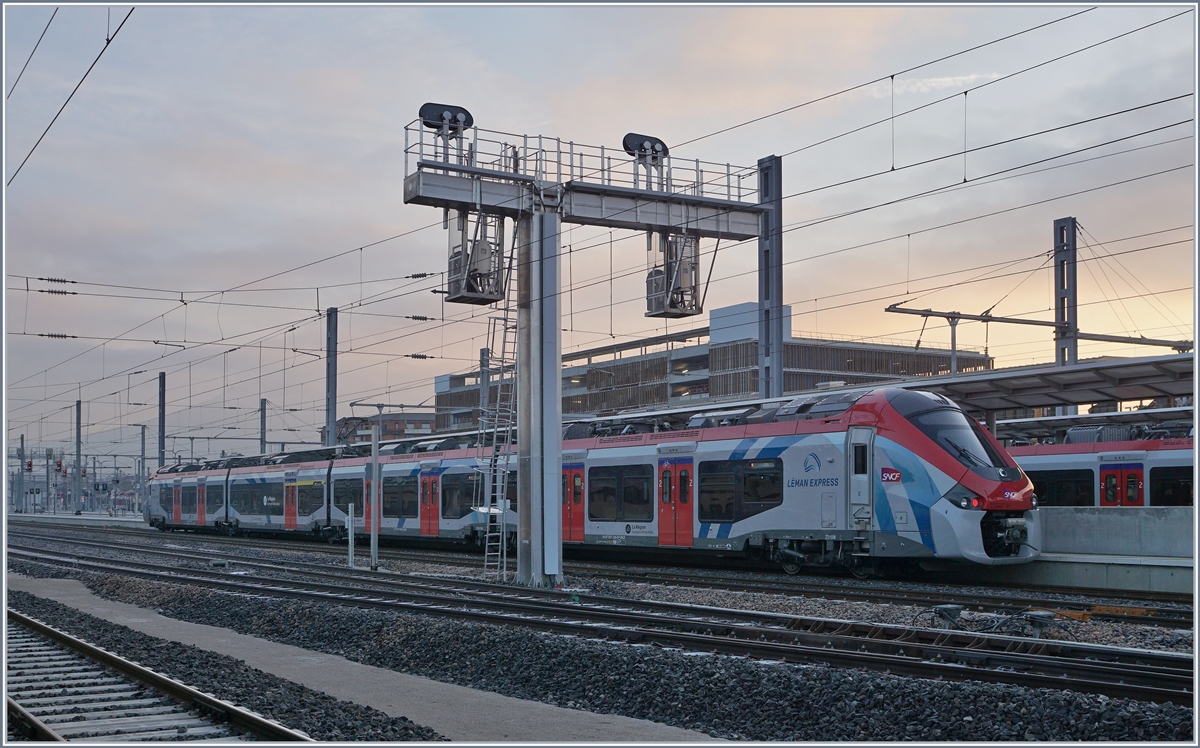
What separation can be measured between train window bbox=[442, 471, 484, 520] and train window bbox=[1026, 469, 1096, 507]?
542 inches

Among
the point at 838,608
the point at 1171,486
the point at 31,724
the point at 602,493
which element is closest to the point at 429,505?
the point at 602,493

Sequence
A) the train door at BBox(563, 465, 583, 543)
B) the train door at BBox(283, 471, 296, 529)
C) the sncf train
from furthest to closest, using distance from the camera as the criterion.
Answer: the train door at BBox(283, 471, 296, 529)
the train door at BBox(563, 465, 583, 543)
the sncf train

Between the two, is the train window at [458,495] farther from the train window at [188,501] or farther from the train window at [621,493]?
the train window at [188,501]

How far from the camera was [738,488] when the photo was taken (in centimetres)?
2223

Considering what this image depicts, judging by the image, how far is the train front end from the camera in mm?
18906

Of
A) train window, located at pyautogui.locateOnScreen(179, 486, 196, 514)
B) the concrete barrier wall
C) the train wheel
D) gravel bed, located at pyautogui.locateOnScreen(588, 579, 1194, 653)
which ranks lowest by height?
train window, located at pyautogui.locateOnScreen(179, 486, 196, 514)

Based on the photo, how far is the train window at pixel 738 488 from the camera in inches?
844

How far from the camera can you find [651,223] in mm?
21219

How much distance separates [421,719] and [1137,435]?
1988 cm

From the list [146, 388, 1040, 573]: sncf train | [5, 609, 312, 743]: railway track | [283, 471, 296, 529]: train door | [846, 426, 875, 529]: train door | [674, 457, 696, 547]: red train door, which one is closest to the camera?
[5, 609, 312, 743]: railway track

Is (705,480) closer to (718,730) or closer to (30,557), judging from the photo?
(718,730)

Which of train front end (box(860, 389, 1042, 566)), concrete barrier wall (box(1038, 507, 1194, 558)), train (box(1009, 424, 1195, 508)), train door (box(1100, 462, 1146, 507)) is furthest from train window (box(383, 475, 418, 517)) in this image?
train door (box(1100, 462, 1146, 507))

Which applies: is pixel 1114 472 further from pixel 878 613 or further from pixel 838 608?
pixel 878 613

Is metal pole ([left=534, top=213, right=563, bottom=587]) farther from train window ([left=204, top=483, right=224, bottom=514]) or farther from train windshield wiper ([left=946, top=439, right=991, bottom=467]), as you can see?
train window ([left=204, top=483, right=224, bottom=514])
